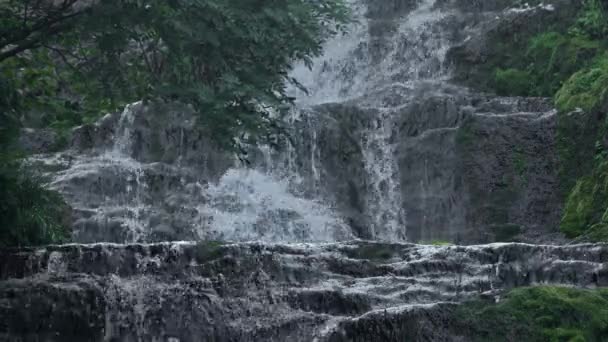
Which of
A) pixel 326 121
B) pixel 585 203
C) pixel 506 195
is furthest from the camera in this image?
pixel 326 121

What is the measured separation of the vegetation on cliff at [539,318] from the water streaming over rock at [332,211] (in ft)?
0.83

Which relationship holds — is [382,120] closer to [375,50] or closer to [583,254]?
[375,50]

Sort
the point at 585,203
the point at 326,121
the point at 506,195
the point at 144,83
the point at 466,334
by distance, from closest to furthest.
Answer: the point at 466,334 < the point at 144,83 < the point at 585,203 < the point at 506,195 < the point at 326,121

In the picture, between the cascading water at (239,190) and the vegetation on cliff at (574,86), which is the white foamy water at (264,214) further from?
the vegetation on cliff at (574,86)

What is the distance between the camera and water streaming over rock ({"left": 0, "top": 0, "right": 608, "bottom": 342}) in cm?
1285

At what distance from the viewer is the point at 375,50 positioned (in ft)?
88.6

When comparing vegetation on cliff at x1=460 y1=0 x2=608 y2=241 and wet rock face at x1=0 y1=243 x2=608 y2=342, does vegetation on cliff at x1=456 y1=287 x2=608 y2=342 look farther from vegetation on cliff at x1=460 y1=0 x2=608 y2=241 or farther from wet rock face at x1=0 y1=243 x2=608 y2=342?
vegetation on cliff at x1=460 y1=0 x2=608 y2=241

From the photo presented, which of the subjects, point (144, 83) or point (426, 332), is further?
point (144, 83)

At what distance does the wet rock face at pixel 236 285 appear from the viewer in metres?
12.7

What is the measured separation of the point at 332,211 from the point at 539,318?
33.3ft

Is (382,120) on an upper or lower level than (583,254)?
upper

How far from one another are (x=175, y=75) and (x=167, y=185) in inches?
368

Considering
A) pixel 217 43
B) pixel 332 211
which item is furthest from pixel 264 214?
pixel 217 43

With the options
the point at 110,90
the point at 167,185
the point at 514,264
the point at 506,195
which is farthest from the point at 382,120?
the point at 110,90
